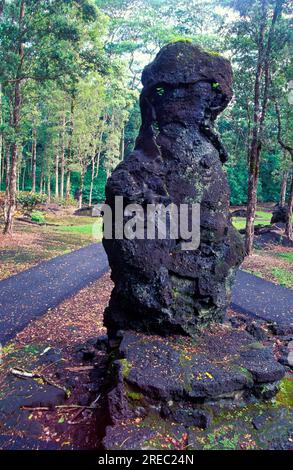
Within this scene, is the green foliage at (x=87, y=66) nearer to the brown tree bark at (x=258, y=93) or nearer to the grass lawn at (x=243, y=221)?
the brown tree bark at (x=258, y=93)

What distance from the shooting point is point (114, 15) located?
105 feet

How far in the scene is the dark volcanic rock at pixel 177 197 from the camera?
4062mm

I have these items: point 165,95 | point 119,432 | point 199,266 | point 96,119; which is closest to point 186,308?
point 199,266

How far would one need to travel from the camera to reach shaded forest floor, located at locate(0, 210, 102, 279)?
33.7 feet

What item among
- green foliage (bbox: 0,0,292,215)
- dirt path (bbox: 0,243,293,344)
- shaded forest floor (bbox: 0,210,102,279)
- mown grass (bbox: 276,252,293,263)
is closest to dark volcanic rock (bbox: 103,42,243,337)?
green foliage (bbox: 0,0,292,215)

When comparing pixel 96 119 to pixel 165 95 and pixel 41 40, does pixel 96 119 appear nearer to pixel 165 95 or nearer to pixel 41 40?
pixel 41 40

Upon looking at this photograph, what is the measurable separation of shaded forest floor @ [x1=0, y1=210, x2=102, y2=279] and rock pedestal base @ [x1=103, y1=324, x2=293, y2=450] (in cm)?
613

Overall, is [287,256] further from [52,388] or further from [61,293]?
[52,388]

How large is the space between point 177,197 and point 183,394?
7.03 feet

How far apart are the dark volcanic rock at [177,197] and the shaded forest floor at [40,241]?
5624 millimetres

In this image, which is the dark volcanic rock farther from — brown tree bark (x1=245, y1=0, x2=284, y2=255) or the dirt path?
brown tree bark (x1=245, y1=0, x2=284, y2=255)

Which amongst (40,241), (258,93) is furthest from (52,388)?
(258,93)

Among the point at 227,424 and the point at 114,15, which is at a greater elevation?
the point at 114,15
